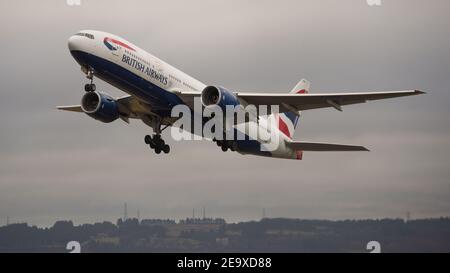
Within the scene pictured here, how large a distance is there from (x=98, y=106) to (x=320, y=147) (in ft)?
43.0

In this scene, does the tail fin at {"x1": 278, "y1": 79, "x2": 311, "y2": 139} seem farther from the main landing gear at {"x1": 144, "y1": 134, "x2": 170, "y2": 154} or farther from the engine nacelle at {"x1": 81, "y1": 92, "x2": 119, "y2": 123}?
the engine nacelle at {"x1": 81, "y1": 92, "x2": 119, "y2": 123}

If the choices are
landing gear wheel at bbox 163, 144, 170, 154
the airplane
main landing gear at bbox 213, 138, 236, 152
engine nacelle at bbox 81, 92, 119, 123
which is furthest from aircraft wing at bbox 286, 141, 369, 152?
engine nacelle at bbox 81, 92, 119, 123

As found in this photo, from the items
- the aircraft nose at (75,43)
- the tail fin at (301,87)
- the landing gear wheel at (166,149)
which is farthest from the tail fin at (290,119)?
the aircraft nose at (75,43)

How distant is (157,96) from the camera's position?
4991cm

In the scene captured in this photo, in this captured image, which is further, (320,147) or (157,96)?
(320,147)

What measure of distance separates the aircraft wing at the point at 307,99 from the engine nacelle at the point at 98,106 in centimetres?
736

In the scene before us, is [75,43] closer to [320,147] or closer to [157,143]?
[157,143]

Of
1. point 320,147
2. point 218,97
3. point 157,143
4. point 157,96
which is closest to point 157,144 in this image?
point 157,143

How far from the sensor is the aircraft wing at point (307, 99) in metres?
47.9

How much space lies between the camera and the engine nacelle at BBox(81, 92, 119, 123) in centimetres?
5212

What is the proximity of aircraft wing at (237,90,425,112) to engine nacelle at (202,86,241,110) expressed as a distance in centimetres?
158

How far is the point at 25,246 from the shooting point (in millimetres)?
61188
